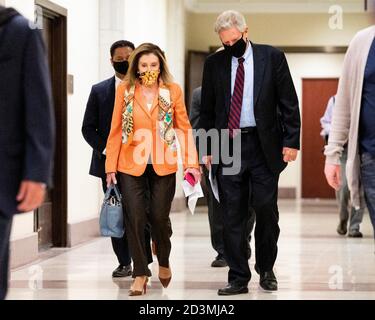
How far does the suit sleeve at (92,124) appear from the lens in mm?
7387

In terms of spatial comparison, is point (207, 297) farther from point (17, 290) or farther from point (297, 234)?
point (297, 234)

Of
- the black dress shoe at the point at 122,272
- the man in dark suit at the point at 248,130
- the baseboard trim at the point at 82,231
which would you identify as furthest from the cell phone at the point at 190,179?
the baseboard trim at the point at 82,231

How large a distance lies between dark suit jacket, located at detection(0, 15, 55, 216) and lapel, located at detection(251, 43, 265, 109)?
3.19 metres

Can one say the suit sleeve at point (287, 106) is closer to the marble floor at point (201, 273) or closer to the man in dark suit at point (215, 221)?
the marble floor at point (201, 273)

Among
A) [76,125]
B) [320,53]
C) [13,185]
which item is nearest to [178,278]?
[76,125]

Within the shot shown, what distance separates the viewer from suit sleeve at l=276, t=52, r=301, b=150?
652 centimetres

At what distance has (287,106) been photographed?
258 inches

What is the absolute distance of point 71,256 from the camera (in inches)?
369

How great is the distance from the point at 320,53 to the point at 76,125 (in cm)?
1149

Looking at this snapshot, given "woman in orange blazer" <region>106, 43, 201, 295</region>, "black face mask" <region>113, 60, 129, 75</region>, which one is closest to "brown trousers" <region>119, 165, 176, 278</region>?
"woman in orange blazer" <region>106, 43, 201, 295</region>

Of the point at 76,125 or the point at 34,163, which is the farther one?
the point at 76,125

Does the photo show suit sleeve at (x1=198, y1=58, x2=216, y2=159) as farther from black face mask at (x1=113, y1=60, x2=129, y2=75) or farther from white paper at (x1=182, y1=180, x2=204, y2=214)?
black face mask at (x1=113, y1=60, x2=129, y2=75)

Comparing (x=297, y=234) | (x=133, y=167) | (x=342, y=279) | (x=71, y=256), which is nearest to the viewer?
(x=133, y=167)

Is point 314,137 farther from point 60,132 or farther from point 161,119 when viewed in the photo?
point 161,119
